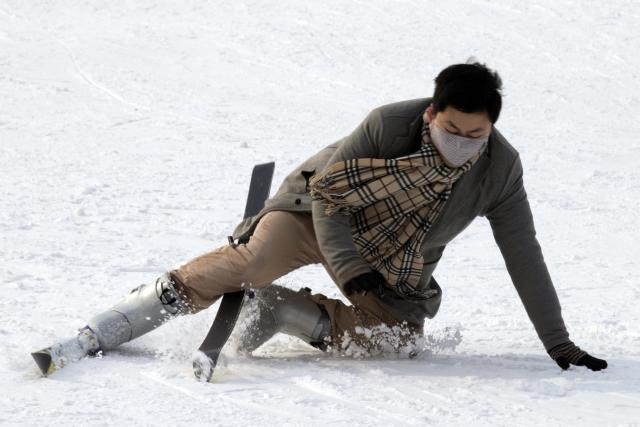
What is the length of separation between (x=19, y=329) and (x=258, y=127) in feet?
16.7

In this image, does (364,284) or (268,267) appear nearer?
(364,284)

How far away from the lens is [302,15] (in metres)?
12.5

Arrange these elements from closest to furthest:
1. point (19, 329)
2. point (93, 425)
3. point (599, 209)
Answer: point (93, 425) → point (19, 329) → point (599, 209)

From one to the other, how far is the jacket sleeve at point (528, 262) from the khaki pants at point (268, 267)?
47 cm

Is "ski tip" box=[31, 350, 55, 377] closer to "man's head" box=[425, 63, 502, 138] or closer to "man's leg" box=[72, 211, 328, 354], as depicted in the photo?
"man's leg" box=[72, 211, 328, 354]

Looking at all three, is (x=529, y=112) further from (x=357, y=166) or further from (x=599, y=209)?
(x=357, y=166)

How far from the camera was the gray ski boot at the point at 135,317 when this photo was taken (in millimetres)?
3125

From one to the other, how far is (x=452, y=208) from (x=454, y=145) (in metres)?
0.31

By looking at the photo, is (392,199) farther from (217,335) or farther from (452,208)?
(217,335)

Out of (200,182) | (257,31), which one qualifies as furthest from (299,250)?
(257,31)

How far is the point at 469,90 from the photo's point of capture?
2836 mm

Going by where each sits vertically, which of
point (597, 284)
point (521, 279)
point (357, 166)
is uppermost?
point (357, 166)

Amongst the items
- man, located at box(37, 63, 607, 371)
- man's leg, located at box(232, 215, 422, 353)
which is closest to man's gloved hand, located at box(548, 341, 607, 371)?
man, located at box(37, 63, 607, 371)

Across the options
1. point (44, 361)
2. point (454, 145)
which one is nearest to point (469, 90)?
point (454, 145)
